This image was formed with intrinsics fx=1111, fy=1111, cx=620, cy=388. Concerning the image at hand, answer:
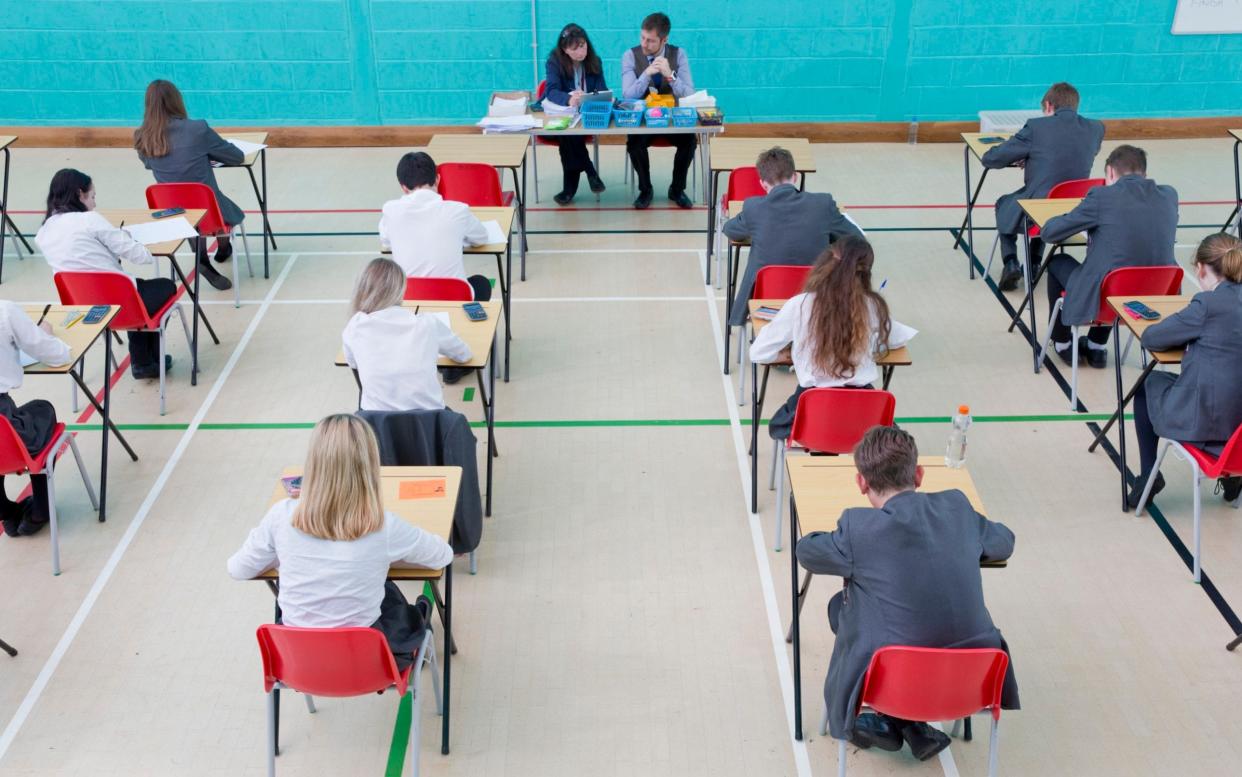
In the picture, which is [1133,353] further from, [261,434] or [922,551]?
[261,434]

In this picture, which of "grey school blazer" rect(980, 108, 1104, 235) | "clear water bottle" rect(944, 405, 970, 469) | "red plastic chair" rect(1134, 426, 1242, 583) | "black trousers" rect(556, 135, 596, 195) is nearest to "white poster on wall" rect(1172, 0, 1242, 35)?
"grey school blazer" rect(980, 108, 1104, 235)

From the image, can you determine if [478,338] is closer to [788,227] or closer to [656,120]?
[788,227]

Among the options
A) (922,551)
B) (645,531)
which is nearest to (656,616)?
(645,531)

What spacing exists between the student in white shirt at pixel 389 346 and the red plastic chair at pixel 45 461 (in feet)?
4.48

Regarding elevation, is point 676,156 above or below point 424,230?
below

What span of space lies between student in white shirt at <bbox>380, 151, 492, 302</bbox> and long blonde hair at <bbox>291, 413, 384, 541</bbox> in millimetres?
2261

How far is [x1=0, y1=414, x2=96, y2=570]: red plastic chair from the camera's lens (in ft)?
14.3

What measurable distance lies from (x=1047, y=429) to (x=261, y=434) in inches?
156

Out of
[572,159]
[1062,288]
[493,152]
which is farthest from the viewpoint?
[572,159]

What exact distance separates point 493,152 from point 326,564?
171 inches

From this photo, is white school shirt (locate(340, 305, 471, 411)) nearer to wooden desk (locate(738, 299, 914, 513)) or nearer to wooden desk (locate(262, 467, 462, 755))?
wooden desk (locate(262, 467, 462, 755))

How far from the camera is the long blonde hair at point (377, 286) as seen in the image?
4.32 metres

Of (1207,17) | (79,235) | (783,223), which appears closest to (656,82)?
(783,223)

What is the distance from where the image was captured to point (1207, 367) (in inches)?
177
